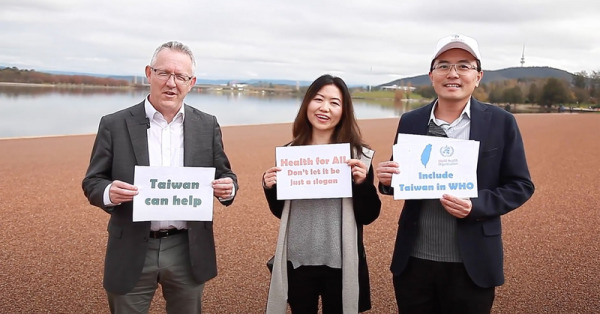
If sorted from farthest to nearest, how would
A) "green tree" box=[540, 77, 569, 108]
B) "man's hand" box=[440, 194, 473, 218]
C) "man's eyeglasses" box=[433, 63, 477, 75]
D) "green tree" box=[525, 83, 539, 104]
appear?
1. "green tree" box=[525, 83, 539, 104]
2. "green tree" box=[540, 77, 569, 108]
3. "man's eyeglasses" box=[433, 63, 477, 75]
4. "man's hand" box=[440, 194, 473, 218]

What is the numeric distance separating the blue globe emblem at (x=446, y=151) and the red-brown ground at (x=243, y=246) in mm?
2854

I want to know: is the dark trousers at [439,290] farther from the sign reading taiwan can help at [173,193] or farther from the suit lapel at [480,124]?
the sign reading taiwan can help at [173,193]

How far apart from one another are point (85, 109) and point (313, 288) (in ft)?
155

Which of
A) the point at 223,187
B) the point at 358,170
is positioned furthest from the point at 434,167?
the point at 223,187

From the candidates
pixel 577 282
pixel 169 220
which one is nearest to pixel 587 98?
pixel 577 282

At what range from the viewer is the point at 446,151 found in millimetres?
3283

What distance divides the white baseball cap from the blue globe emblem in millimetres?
571

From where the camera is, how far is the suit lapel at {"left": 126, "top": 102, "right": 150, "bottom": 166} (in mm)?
3338

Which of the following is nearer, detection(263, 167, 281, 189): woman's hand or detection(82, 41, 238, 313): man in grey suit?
detection(82, 41, 238, 313): man in grey suit

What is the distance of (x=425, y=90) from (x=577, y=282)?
5171 centimetres

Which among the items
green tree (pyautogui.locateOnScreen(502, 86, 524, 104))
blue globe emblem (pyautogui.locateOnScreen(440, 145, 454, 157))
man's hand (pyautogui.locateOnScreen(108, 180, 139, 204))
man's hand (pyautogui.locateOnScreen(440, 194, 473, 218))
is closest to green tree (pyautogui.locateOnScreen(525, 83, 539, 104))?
green tree (pyautogui.locateOnScreen(502, 86, 524, 104))

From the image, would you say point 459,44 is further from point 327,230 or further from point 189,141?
point 189,141

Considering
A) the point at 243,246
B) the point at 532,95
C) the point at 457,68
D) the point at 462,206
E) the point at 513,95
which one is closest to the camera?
the point at 462,206

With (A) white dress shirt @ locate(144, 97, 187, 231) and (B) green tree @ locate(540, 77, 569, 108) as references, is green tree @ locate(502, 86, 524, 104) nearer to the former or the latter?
(B) green tree @ locate(540, 77, 569, 108)
